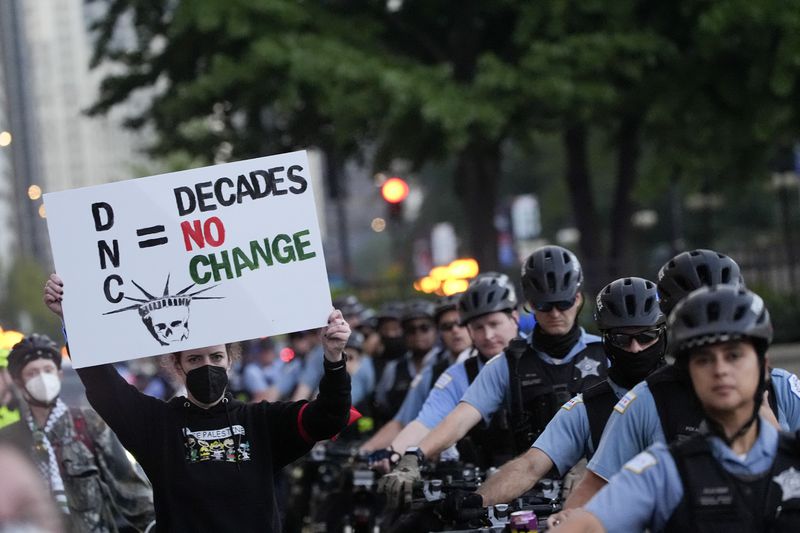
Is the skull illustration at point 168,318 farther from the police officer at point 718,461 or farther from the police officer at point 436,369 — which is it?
the police officer at point 436,369

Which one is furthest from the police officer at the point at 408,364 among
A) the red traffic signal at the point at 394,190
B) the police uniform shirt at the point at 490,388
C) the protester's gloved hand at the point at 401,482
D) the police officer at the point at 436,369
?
the red traffic signal at the point at 394,190

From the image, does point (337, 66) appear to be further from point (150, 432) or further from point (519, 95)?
point (150, 432)

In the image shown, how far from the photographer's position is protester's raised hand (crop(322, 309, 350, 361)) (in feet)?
20.2

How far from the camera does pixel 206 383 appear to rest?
620cm

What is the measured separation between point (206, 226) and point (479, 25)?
59.6 feet

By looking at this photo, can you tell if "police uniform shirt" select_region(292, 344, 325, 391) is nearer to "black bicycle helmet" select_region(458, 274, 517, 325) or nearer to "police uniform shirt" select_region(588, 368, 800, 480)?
"black bicycle helmet" select_region(458, 274, 517, 325)

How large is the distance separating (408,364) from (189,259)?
22.7ft

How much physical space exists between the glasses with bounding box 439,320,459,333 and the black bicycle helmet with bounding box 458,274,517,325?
6.45 ft

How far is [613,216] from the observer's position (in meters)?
26.0

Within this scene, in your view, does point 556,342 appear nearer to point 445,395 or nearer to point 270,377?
→ point 445,395

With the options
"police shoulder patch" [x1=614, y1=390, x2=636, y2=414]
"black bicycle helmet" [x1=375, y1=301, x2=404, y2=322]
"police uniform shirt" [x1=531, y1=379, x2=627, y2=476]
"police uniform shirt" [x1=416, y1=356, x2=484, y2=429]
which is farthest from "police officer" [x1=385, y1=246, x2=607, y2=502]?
"black bicycle helmet" [x1=375, y1=301, x2=404, y2=322]

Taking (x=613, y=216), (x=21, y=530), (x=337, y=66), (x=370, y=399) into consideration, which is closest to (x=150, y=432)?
(x=21, y=530)

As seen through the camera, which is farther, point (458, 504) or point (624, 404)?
point (458, 504)

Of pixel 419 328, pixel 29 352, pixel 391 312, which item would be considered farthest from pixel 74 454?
pixel 391 312
